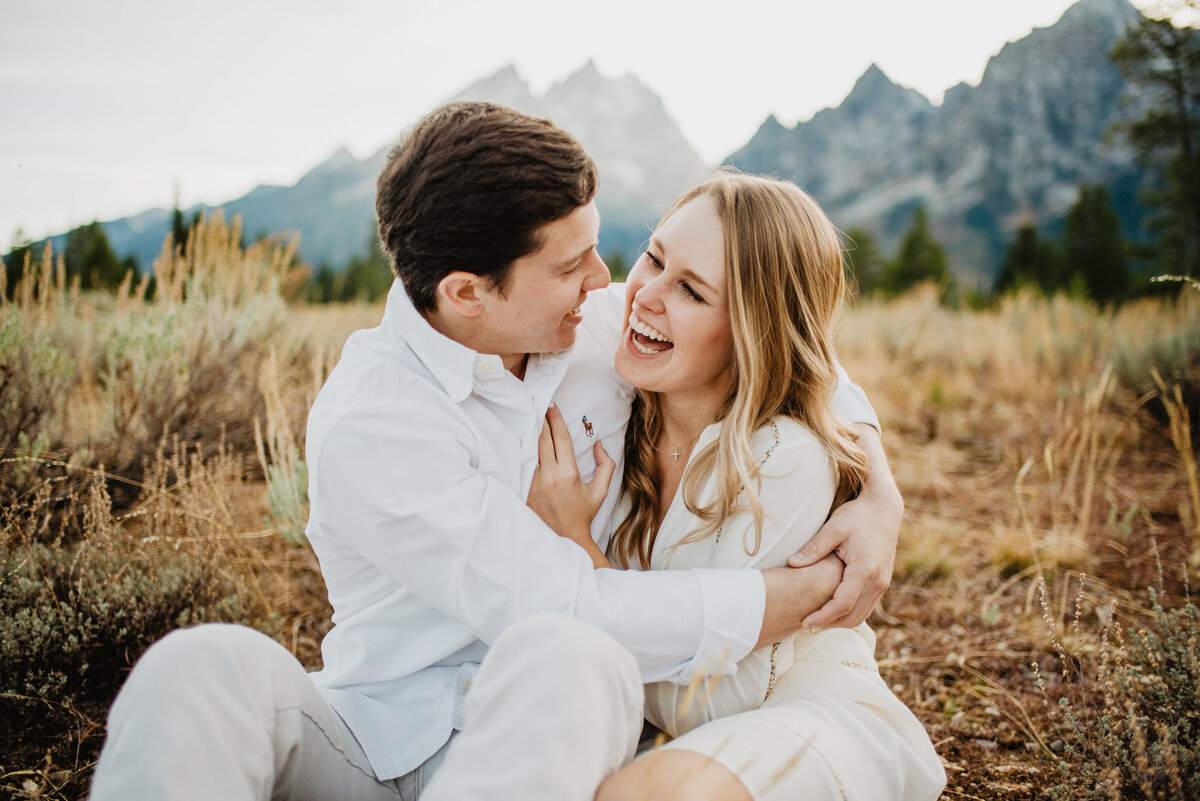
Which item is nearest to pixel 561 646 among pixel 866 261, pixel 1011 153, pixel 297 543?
pixel 297 543

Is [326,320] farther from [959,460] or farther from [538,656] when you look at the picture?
[538,656]

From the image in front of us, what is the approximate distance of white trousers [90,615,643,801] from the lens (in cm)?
108

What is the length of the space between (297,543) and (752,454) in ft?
7.87

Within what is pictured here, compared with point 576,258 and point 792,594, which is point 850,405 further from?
point 576,258

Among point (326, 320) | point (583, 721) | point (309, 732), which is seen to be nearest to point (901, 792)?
point (583, 721)

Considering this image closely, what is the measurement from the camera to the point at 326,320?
8.49m

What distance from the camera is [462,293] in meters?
1.80

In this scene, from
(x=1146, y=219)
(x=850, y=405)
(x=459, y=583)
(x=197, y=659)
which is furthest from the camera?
(x=1146, y=219)

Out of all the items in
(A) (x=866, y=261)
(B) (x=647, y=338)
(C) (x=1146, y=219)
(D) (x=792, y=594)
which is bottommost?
(A) (x=866, y=261)

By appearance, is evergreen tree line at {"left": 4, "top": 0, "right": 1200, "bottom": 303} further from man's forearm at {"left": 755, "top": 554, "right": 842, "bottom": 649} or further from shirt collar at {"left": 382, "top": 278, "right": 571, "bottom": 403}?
man's forearm at {"left": 755, "top": 554, "right": 842, "bottom": 649}

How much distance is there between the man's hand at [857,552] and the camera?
1.68 meters

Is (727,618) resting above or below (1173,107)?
below

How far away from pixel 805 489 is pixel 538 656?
867 millimetres

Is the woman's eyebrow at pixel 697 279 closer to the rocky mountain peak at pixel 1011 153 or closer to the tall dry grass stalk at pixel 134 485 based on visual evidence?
the tall dry grass stalk at pixel 134 485
